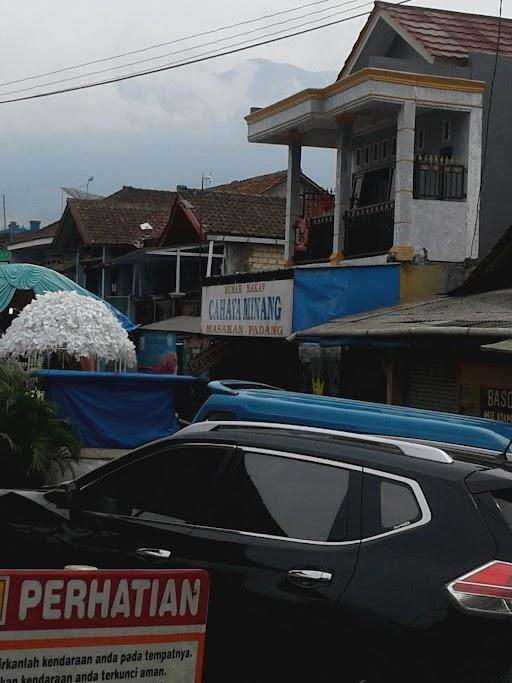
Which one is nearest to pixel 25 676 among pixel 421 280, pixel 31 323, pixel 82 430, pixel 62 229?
pixel 82 430

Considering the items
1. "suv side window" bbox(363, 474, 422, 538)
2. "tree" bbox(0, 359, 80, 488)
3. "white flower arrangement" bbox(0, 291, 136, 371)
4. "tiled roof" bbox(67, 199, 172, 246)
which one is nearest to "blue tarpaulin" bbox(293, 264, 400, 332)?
"white flower arrangement" bbox(0, 291, 136, 371)

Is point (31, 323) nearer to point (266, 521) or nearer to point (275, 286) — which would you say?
point (275, 286)

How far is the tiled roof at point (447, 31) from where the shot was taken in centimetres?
1906

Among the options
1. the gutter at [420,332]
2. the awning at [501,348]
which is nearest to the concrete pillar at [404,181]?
the gutter at [420,332]

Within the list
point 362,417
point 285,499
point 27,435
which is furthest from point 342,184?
point 285,499

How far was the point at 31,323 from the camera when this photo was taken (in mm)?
19312

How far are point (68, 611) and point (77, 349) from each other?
15.6m

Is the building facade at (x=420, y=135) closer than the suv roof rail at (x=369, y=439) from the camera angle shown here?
No

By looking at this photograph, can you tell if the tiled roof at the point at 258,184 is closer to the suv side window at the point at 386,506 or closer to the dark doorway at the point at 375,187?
the dark doorway at the point at 375,187

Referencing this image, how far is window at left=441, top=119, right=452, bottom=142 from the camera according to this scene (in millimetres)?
18812

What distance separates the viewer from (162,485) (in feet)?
20.3

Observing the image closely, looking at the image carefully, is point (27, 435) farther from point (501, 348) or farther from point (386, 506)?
point (386, 506)

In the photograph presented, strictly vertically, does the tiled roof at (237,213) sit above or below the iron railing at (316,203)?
above

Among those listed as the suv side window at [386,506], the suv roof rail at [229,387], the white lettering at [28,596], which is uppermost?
the suv roof rail at [229,387]
